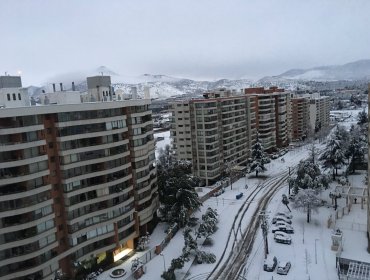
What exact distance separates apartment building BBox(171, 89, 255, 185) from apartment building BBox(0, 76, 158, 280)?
33.6 metres

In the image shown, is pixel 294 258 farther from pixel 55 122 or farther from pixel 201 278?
pixel 55 122

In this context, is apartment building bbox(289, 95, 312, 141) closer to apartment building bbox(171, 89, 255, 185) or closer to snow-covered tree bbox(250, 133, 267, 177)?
snow-covered tree bbox(250, 133, 267, 177)

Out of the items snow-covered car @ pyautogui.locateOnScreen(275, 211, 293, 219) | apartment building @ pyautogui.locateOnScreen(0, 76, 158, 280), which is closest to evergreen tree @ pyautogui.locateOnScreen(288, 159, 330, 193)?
snow-covered car @ pyautogui.locateOnScreen(275, 211, 293, 219)

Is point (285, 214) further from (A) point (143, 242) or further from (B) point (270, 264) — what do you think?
(A) point (143, 242)

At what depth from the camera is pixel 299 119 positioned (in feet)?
486

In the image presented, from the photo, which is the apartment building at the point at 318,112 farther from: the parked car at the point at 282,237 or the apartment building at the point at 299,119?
the parked car at the point at 282,237

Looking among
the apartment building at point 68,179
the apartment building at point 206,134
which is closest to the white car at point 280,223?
the apartment building at point 68,179

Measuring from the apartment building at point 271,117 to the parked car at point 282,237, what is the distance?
6294 cm

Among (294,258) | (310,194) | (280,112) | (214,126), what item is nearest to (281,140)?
(280,112)

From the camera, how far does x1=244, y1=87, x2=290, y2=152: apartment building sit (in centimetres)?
11700

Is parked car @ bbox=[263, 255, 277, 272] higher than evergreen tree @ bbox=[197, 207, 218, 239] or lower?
lower

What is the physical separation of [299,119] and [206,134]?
72175 millimetres

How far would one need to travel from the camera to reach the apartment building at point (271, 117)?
384 feet

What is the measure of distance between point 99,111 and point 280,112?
8977 cm
